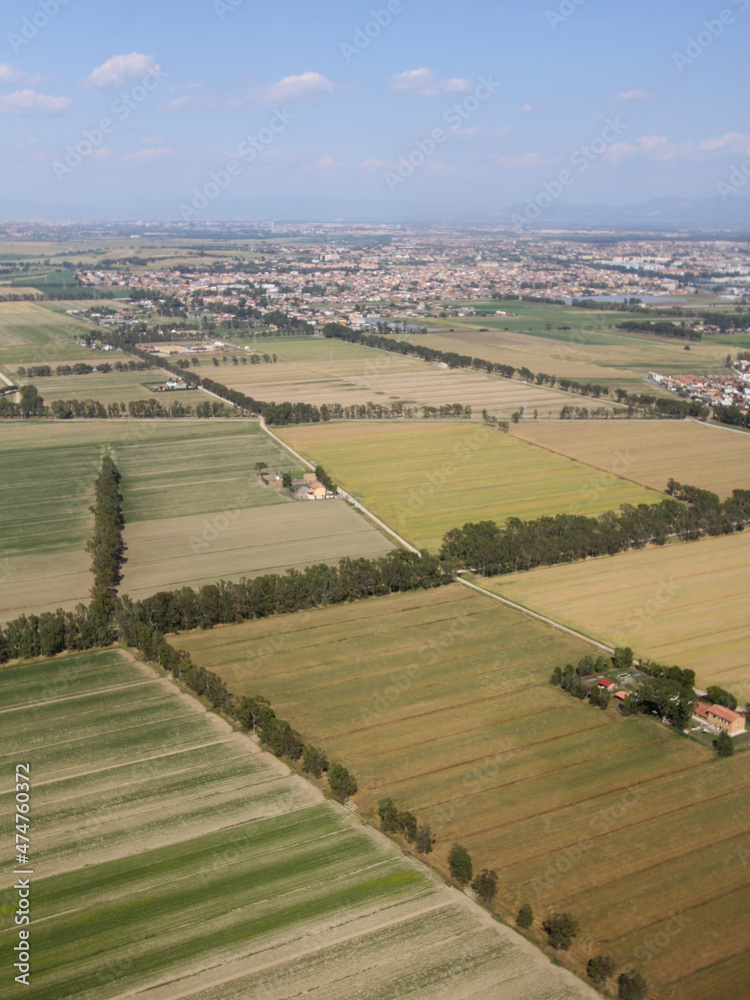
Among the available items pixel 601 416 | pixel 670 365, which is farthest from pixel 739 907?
pixel 670 365

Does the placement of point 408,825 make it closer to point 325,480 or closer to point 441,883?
point 441,883

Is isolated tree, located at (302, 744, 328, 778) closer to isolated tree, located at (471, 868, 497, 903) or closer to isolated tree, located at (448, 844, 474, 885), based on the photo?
isolated tree, located at (448, 844, 474, 885)

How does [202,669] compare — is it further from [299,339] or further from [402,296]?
[402,296]

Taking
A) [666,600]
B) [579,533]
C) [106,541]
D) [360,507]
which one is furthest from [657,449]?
[106,541]

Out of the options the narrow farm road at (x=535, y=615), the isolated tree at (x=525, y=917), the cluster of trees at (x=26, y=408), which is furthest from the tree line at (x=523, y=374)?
the isolated tree at (x=525, y=917)

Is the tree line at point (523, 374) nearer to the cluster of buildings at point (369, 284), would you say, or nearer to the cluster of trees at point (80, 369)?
the cluster of buildings at point (369, 284)

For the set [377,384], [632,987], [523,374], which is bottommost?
[632,987]
